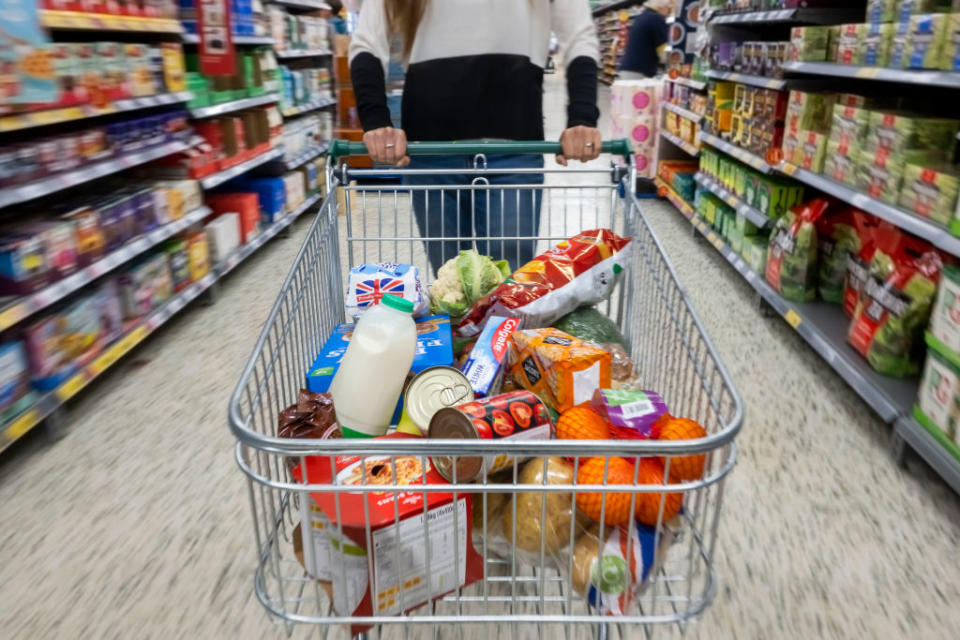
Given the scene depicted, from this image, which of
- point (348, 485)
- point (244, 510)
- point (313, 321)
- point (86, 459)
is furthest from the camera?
point (86, 459)

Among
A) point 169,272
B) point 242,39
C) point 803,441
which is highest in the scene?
point 242,39

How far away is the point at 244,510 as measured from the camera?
1955 millimetres

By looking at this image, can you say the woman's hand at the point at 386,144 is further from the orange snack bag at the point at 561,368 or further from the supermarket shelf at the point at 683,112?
the supermarket shelf at the point at 683,112

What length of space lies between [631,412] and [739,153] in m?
3.20

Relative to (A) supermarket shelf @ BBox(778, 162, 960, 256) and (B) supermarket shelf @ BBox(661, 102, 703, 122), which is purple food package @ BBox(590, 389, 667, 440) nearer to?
(A) supermarket shelf @ BBox(778, 162, 960, 256)

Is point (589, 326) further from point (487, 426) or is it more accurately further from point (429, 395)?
point (487, 426)

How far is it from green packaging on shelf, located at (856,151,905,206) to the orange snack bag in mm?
1648

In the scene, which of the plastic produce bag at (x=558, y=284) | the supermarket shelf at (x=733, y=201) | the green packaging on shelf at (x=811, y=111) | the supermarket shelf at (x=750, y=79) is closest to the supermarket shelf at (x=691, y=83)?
the supermarket shelf at (x=750, y=79)

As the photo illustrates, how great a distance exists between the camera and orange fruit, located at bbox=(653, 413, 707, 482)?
91cm

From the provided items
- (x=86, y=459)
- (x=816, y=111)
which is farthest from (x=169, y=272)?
(x=816, y=111)

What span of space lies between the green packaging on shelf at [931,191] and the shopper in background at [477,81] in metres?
1.03

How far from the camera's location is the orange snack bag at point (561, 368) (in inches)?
45.2

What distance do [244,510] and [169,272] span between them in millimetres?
1575

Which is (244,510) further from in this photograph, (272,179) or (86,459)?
(272,179)
